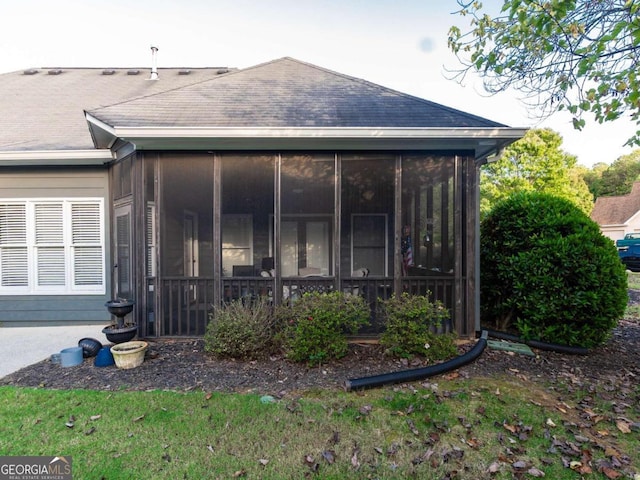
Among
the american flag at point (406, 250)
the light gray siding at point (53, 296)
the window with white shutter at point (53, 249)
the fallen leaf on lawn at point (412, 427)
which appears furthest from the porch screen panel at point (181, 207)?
the fallen leaf on lawn at point (412, 427)

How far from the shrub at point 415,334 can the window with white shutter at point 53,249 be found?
16.9 ft

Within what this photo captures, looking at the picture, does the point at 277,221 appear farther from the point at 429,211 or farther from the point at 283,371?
the point at 429,211

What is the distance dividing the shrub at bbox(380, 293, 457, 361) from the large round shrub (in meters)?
1.45

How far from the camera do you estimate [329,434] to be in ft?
8.68

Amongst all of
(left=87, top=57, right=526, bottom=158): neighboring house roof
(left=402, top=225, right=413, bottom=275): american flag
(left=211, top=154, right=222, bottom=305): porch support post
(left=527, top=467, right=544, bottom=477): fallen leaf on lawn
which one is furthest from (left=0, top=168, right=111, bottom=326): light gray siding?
(left=527, top=467, right=544, bottom=477): fallen leaf on lawn

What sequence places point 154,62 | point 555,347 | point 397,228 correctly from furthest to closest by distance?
point 154,62, point 397,228, point 555,347

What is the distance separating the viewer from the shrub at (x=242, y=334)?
13.4 feet

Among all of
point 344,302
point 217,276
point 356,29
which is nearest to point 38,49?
point 356,29

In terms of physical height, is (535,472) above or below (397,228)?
below

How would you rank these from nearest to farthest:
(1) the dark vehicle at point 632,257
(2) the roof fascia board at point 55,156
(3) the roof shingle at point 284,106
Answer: (3) the roof shingle at point 284,106
(2) the roof fascia board at point 55,156
(1) the dark vehicle at point 632,257

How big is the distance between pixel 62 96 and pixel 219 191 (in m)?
6.63

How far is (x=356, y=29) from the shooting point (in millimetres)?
8094

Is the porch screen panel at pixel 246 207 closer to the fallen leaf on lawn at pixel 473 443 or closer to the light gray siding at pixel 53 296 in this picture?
the light gray siding at pixel 53 296

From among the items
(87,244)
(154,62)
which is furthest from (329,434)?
(154,62)
